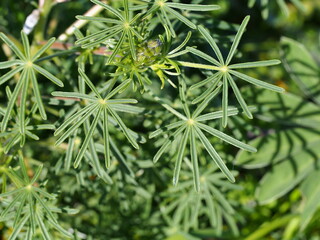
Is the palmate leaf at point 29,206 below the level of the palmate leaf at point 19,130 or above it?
below

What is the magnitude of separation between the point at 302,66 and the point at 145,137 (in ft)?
2.27

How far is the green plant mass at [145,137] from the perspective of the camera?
0.93 meters

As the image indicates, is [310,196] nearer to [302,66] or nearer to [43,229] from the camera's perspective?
[302,66]

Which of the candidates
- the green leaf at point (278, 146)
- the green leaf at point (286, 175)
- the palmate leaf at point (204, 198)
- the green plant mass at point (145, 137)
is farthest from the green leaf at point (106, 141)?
the green leaf at point (286, 175)

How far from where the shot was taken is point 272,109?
1.54m

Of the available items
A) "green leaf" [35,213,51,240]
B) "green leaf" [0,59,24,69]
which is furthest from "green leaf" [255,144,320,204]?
"green leaf" [0,59,24,69]

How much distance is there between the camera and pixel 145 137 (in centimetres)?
121

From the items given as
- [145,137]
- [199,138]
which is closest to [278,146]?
[145,137]

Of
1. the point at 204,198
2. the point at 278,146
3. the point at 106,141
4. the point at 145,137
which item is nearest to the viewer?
the point at 106,141

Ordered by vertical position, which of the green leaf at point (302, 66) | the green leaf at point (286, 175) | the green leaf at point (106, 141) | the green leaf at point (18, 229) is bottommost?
the green leaf at point (18, 229)

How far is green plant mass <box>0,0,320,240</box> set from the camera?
3.05 ft

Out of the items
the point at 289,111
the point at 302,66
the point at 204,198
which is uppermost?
the point at 302,66

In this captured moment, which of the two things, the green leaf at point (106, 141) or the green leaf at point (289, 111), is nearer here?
the green leaf at point (106, 141)

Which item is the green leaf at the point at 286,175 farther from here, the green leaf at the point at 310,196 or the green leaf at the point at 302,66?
the green leaf at the point at 302,66
